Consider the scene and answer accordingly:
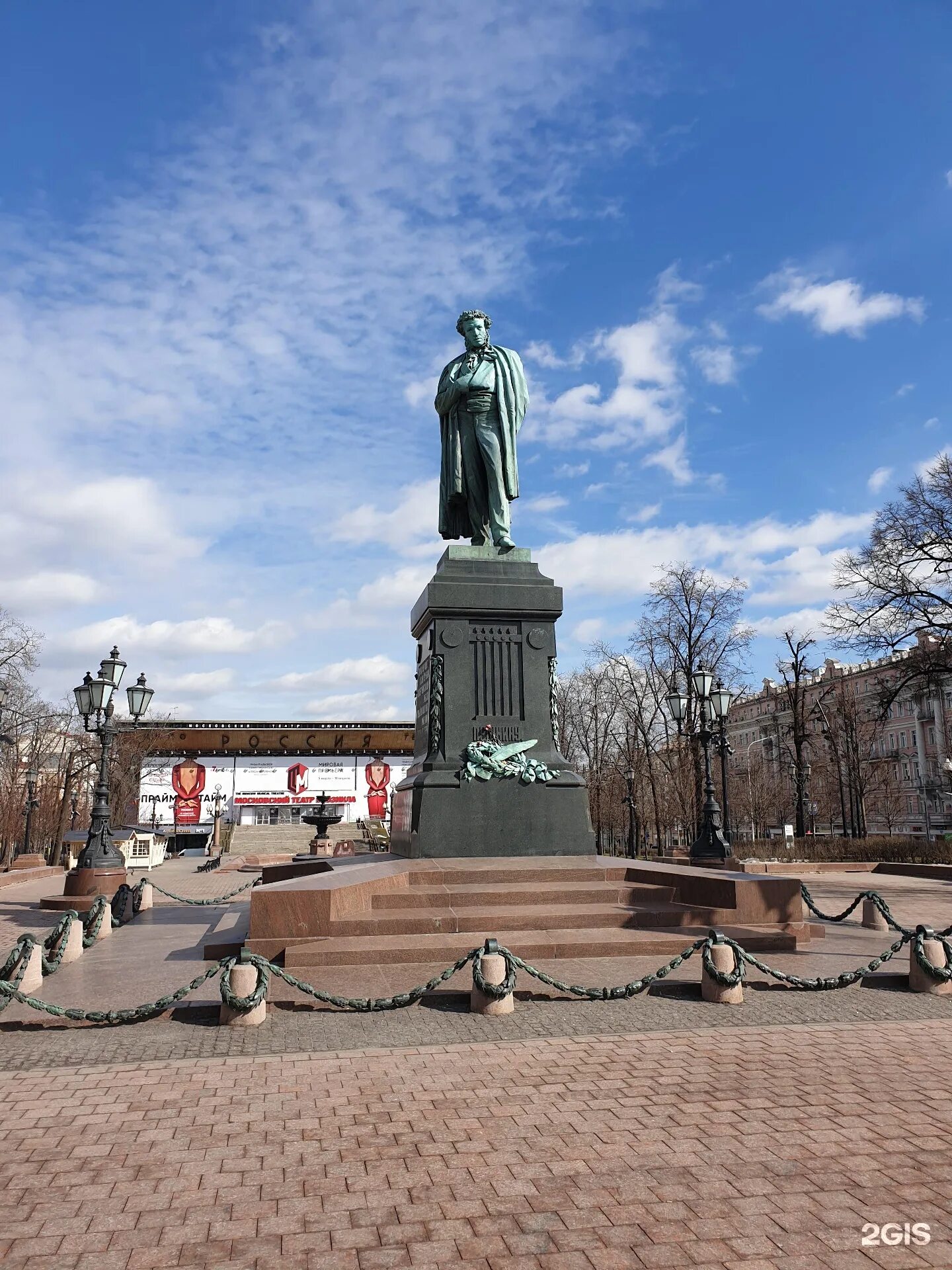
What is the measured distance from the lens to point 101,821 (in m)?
16.8

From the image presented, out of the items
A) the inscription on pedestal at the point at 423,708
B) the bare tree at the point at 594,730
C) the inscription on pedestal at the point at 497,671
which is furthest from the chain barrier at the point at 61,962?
the bare tree at the point at 594,730

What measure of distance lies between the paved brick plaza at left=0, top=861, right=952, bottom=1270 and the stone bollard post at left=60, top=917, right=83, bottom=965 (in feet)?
7.24

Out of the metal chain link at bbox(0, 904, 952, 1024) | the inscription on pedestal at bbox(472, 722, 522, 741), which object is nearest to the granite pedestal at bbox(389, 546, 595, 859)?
the inscription on pedestal at bbox(472, 722, 522, 741)

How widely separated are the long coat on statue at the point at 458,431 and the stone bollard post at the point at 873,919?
305 inches

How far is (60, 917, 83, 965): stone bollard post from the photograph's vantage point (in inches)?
385

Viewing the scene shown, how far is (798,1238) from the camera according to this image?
3658 mm

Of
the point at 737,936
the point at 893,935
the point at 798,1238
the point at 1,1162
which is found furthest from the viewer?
the point at 893,935

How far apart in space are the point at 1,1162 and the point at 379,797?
163ft

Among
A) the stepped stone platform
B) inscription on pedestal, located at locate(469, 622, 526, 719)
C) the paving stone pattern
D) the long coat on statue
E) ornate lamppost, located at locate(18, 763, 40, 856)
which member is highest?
the long coat on statue

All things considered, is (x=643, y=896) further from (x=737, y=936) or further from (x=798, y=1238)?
(x=798, y=1238)

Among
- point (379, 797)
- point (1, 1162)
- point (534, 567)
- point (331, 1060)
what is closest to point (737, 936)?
point (331, 1060)

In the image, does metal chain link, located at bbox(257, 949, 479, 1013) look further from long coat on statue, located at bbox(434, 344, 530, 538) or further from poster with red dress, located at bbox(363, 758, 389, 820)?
poster with red dress, located at bbox(363, 758, 389, 820)

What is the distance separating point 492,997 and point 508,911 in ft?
7.63

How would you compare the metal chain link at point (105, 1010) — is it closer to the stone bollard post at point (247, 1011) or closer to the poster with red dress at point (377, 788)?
the stone bollard post at point (247, 1011)
